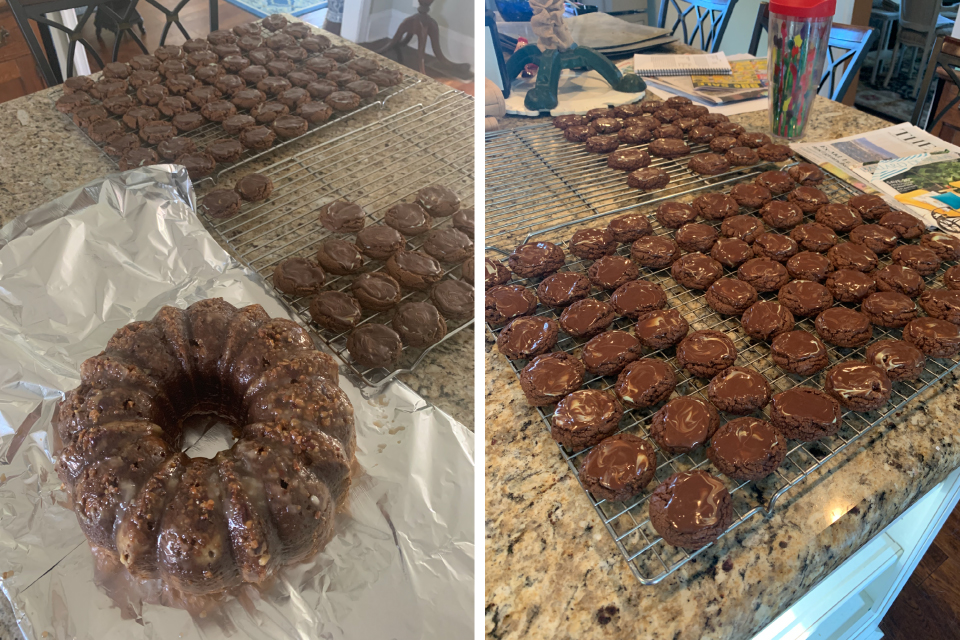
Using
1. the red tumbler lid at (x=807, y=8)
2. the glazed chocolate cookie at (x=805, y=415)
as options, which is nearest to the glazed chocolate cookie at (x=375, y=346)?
the glazed chocolate cookie at (x=805, y=415)

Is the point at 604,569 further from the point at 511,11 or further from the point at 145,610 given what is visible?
the point at 511,11

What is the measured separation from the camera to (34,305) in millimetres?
1353

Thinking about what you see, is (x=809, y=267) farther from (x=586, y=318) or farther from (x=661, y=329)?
(x=586, y=318)

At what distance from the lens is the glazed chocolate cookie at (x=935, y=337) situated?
1.20m

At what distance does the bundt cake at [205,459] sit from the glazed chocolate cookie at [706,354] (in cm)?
63

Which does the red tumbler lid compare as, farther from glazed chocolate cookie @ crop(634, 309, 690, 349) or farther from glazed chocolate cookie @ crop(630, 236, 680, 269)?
glazed chocolate cookie @ crop(634, 309, 690, 349)

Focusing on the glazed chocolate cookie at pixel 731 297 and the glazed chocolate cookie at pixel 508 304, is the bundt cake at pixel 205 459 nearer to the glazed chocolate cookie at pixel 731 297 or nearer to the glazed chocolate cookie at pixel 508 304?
the glazed chocolate cookie at pixel 508 304

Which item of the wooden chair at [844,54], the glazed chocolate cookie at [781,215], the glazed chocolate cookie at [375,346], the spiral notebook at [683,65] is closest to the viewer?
the glazed chocolate cookie at [375,346]

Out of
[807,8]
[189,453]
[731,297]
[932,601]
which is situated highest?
[807,8]

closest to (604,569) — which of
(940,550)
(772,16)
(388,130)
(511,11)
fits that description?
(388,130)

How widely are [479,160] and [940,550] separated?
2.08 metres

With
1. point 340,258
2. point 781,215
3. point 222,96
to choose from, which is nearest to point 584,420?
point 340,258

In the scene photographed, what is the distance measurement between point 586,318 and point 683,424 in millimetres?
312

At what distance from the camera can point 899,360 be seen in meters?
1.17
